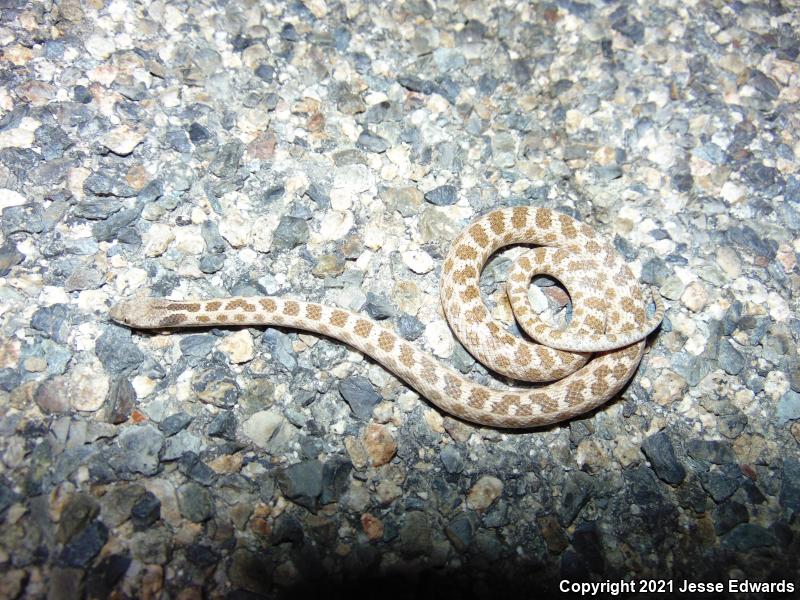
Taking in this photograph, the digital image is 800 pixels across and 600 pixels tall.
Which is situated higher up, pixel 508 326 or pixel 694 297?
pixel 694 297

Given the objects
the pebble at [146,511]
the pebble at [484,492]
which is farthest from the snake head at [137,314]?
the pebble at [484,492]

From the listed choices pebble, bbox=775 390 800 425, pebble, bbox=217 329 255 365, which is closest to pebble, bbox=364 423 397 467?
pebble, bbox=217 329 255 365

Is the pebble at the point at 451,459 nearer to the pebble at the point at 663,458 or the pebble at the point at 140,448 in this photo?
the pebble at the point at 663,458

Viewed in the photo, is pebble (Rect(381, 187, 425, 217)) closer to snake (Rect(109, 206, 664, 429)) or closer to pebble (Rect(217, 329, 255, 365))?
snake (Rect(109, 206, 664, 429))

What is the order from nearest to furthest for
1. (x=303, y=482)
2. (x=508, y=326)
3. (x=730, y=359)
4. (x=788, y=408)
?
(x=303, y=482)
(x=788, y=408)
(x=730, y=359)
(x=508, y=326)

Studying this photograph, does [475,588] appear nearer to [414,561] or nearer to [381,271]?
[414,561]

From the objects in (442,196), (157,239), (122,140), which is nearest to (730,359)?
(442,196)

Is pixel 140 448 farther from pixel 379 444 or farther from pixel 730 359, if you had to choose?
pixel 730 359

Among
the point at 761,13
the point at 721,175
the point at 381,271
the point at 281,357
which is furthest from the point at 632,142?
the point at 281,357
